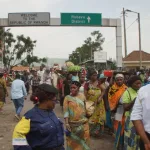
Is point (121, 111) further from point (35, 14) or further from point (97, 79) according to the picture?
point (35, 14)

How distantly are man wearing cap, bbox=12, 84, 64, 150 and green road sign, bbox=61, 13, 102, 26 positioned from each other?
18967 millimetres

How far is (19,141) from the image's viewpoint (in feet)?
10.9

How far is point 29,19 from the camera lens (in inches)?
885

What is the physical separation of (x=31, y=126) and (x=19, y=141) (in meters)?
0.19

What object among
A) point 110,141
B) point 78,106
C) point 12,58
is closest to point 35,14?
point 110,141

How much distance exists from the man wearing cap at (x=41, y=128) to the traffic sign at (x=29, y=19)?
18703 millimetres

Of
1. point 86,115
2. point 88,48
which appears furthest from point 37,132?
point 88,48

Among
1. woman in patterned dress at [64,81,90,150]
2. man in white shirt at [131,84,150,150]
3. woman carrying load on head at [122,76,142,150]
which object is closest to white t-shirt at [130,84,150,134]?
man in white shirt at [131,84,150,150]

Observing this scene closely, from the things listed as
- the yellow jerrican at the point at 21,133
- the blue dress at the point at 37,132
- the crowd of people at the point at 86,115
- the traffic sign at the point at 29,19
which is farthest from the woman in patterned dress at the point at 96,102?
the traffic sign at the point at 29,19

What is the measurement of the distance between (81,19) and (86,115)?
17.4 meters

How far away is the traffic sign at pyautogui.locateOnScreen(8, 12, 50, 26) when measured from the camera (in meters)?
22.1

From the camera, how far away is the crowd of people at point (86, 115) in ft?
A: 11.4

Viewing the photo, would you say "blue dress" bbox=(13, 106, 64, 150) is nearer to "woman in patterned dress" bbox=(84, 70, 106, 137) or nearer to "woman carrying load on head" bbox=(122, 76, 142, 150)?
"woman carrying load on head" bbox=(122, 76, 142, 150)

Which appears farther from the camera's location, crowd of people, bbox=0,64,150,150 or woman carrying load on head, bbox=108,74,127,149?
woman carrying load on head, bbox=108,74,127,149
